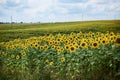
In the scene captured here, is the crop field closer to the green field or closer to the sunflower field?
the sunflower field

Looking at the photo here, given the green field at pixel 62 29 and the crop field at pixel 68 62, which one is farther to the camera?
the green field at pixel 62 29

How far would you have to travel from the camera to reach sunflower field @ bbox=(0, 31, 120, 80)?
19.0 feet

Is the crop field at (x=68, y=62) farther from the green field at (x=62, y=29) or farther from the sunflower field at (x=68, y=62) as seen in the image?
the green field at (x=62, y=29)

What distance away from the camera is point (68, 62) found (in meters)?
6.69

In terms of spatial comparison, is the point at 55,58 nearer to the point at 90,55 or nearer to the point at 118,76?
the point at 90,55

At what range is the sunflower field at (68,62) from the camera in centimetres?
580

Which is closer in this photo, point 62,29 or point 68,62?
point 68,62

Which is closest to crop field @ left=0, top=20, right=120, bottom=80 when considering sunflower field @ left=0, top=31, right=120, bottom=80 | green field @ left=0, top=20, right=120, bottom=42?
sunflower field @ left=0, top=31, right=120, bottom=80

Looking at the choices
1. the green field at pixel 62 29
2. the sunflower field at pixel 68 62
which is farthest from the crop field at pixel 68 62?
the green field at pixel 62 29

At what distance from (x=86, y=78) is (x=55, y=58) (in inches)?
65.2

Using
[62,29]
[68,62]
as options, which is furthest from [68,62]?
[62,29]

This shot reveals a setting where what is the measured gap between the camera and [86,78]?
19.2 ft

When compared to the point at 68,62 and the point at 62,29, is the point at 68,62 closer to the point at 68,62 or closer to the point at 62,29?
the point at 68,62

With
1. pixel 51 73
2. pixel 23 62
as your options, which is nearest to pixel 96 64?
pixel 51 73
